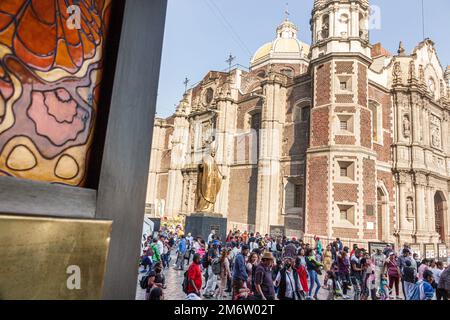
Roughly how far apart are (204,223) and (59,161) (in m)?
12.4

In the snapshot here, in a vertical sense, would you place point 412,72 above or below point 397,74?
above

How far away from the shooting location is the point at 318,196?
1598cm

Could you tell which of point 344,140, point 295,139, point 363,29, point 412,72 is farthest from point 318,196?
point 412,72

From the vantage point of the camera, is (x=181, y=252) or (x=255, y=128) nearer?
(x=181, y=252)

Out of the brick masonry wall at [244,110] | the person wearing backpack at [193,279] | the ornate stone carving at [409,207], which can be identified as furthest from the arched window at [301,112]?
the person wearing backpack at [193,279]

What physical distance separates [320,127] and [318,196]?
13.8 feet

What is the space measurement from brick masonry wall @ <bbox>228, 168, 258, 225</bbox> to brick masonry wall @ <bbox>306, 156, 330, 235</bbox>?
16.8ft

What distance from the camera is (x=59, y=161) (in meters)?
0.80

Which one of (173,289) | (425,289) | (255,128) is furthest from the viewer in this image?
(255,128)

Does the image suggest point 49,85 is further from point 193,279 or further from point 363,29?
point 363,29

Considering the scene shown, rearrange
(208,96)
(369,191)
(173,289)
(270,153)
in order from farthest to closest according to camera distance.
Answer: (208,96)
(270,153)
(369,191)
(173,289)

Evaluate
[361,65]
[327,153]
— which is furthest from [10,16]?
[361,65]

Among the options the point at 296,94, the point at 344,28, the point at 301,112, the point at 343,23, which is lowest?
the point at 301,112
